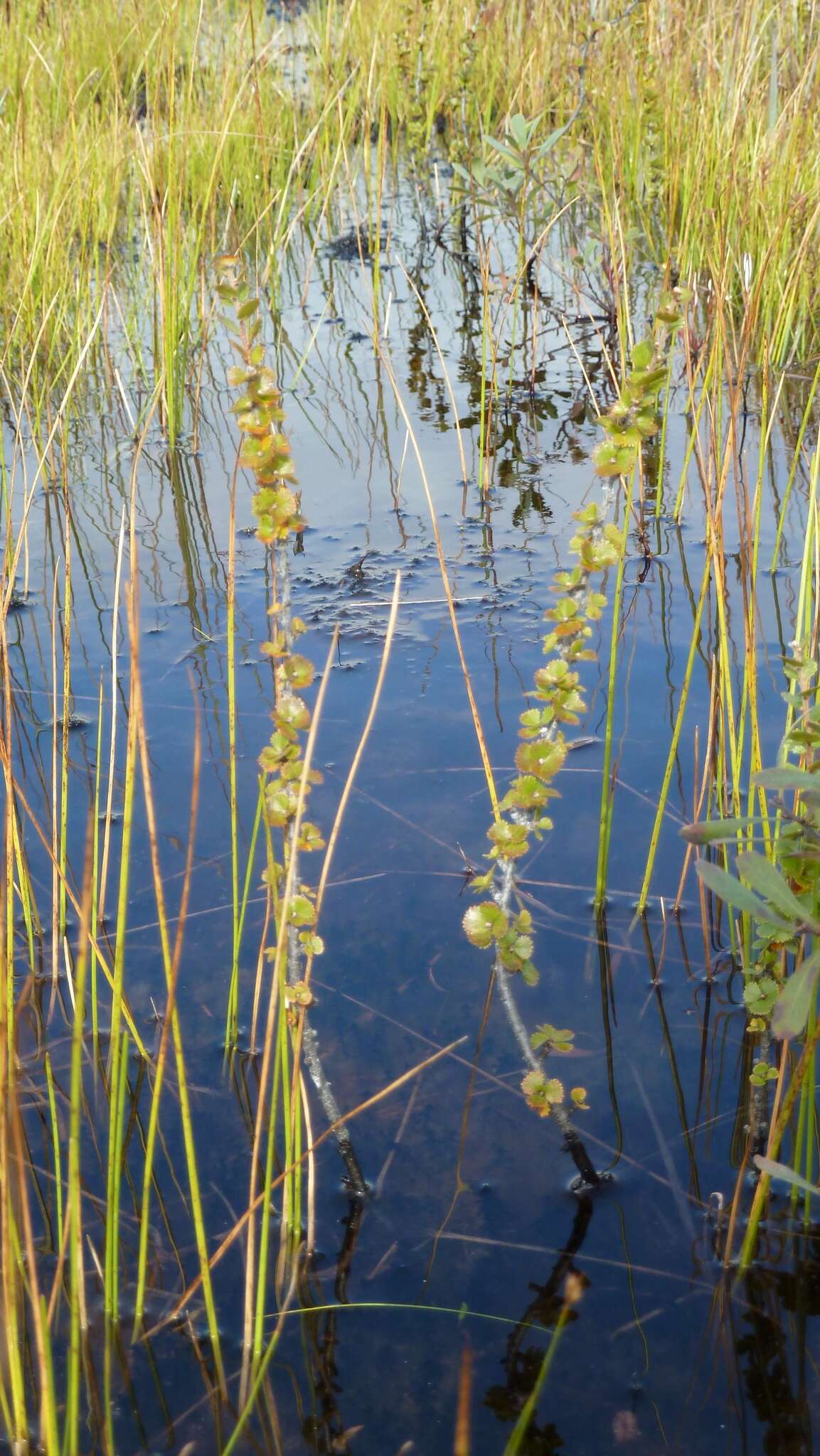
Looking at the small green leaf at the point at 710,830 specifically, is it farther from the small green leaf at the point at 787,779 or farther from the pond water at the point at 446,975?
the pond water at the point at 446,975

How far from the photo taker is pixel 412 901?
1.70 meters

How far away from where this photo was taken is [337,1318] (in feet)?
3.82

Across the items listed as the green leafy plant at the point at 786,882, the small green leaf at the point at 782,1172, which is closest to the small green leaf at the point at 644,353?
the green leafy plant at the point at 786,882

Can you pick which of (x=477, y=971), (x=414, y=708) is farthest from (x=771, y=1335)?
(x=414, y=708)

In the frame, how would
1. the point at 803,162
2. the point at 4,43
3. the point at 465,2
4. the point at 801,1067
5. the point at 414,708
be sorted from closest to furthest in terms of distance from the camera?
the point at 801,1067 < the point at 414,708 < the point at 803,162 < the point at 4,43 < the point at 465,2

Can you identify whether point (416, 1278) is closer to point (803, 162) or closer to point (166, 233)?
point (166, 233)

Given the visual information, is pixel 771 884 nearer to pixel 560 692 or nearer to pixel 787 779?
pixel 787 779

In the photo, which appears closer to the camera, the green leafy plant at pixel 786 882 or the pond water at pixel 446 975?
the green leafy plant at pixel 786 882

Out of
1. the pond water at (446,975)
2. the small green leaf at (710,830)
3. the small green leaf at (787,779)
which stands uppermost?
the small green leaf at (787,779)

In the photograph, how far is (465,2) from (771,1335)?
5811mm

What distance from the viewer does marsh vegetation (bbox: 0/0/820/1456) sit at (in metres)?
1.08

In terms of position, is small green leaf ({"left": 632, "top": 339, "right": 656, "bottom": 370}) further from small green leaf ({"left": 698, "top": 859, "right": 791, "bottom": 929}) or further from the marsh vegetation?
small green leaf ({"left": 698, "top": 859, "right": 791, "bottom": 929})

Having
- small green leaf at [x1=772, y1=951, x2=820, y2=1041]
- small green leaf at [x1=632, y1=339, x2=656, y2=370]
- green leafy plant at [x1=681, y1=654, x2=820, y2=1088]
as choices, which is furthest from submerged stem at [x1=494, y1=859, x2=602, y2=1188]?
small green leaf at [x1=632, y1=339, x2=656, y2=370]

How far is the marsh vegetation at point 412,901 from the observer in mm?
1078
